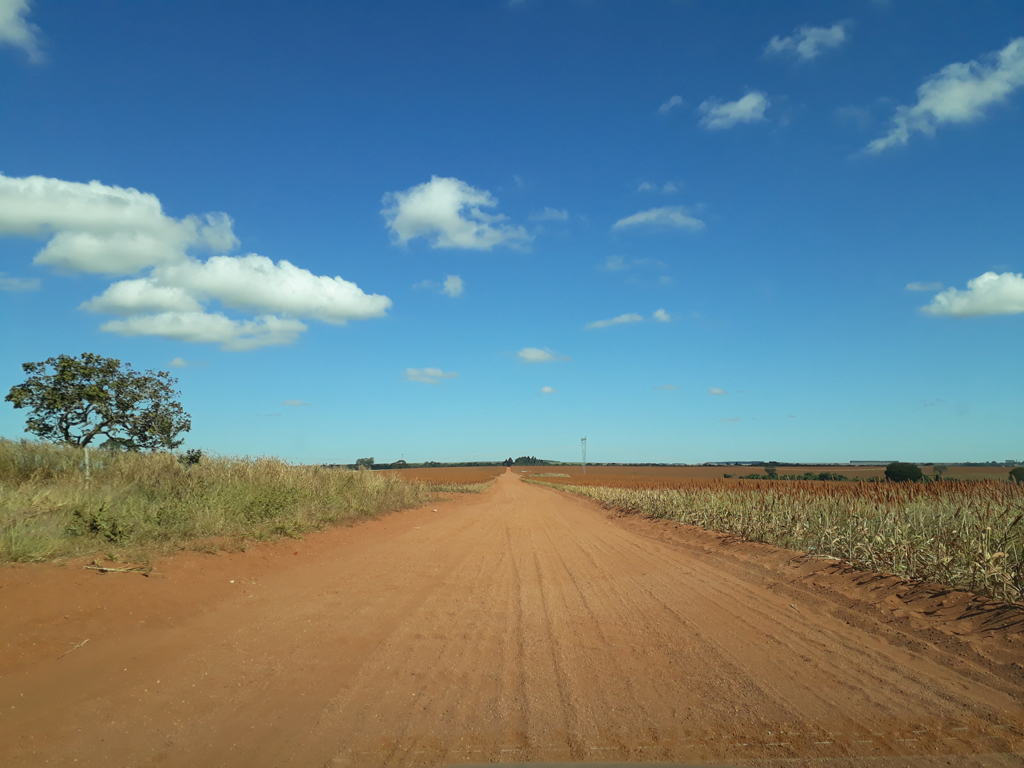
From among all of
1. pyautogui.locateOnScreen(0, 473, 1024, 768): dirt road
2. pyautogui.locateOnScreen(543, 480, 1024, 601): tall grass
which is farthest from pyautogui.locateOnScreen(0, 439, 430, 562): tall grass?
pyautogui.locateOnScreen(543, 480, 1024, 601): tall grass

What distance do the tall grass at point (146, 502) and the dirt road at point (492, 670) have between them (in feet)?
3.83

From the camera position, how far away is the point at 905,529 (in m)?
9.59

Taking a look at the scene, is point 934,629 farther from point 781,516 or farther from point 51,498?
point 51,498

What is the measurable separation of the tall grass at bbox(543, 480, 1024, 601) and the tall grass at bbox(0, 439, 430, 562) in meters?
11.0

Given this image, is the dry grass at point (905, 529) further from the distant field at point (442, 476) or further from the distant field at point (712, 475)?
the distant field at point (442, 476)

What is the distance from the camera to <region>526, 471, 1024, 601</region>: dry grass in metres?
7.54

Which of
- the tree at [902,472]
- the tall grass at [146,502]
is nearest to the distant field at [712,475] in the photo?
the tree at [902,472]

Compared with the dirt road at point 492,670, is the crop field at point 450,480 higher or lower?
lower

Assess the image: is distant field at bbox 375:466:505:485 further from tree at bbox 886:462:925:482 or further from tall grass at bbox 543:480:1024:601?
tree at bbox 886:462:925:482

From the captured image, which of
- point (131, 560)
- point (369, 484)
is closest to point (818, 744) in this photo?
point (131, 560)

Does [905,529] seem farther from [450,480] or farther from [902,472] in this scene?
[450,480]

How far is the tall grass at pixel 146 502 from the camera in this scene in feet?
29.5

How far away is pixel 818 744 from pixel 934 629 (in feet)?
11.7

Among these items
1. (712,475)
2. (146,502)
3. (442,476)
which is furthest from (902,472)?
(442,476)
